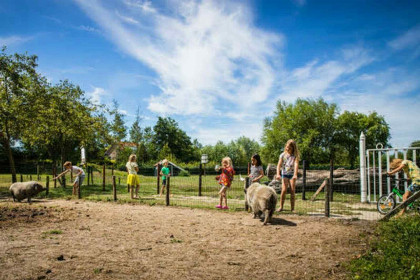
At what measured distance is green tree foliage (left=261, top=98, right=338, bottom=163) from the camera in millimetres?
49812

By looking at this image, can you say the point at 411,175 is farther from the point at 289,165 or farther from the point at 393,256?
the point at 393,256

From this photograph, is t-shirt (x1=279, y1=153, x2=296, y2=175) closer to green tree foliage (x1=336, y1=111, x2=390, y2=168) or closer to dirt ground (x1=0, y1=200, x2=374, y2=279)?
dirt ground (x1=0, y1=200, x2=374, y2=279)

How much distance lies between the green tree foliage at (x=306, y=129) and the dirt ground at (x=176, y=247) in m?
44.8

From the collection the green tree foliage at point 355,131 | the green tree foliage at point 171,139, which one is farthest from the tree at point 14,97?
the green tree foliage at point 171,139

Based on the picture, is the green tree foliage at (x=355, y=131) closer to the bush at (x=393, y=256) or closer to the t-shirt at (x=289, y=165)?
the t-shirt at (x=289, y=165)

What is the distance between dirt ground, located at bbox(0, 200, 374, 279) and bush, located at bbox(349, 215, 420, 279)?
24 cm

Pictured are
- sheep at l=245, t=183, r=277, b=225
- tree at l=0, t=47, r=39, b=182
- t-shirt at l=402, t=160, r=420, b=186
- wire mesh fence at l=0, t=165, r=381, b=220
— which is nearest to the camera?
sheep at l=245, t=183, r=277, b=225

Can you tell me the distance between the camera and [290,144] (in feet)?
24.7

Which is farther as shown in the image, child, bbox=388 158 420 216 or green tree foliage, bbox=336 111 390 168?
green tree foliage, bbox=336 111 390 168

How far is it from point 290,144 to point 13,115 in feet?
48.5

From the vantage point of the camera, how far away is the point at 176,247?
488 cm

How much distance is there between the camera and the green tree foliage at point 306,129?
4981 centimetres

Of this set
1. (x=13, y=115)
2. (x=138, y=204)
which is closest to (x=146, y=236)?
(x=138, y=204)

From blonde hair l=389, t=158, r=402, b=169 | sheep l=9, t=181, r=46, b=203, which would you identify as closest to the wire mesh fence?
blonde hair l=389, t=158, r=402, b=169
